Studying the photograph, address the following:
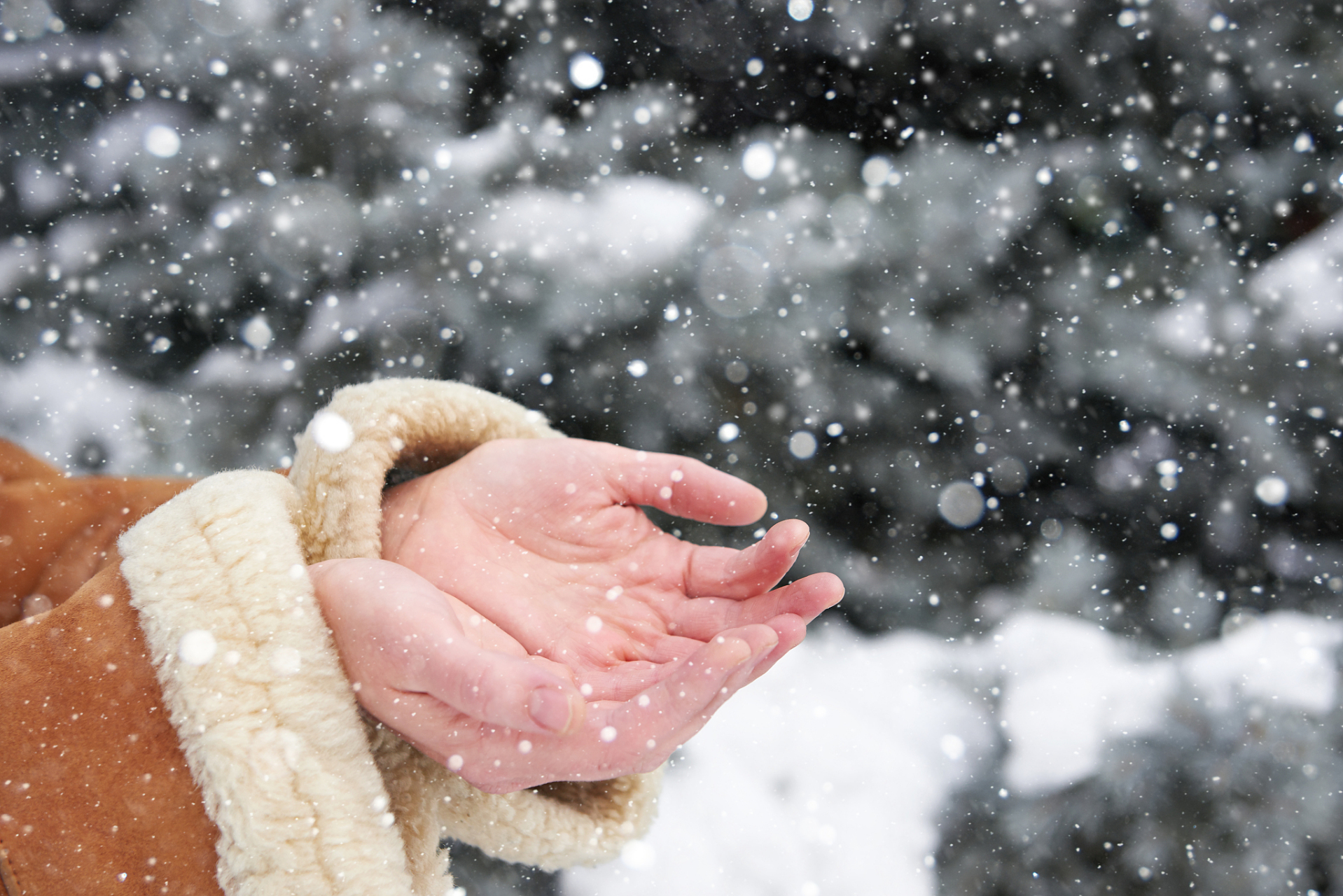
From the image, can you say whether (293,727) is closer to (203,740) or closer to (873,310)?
(203,740)

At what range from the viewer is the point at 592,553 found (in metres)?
1.17

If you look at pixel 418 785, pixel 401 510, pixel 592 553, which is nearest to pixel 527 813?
pixel 418 785

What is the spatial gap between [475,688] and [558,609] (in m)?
0.34

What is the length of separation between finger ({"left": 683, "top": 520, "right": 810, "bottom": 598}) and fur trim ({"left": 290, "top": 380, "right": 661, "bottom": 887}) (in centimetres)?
32

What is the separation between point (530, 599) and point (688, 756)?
0.77 m

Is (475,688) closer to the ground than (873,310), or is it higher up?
closer to the ground

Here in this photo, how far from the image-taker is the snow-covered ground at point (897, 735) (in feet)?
4.55

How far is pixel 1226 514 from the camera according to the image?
4.69ft

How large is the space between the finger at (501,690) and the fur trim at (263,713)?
139mm

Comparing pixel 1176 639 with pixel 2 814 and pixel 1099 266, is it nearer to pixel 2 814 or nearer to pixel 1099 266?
pixel 1099 266

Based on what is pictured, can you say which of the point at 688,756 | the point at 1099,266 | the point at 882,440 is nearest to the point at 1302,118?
the point at 1099,266

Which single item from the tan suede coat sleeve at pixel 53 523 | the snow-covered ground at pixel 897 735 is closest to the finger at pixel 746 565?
the snow-covered ground at pixel 897 735

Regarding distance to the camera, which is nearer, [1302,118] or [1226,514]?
[1302,118]

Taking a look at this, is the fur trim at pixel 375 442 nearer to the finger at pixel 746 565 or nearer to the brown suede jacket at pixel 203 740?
the brown suede jacket at pixel 203 740
